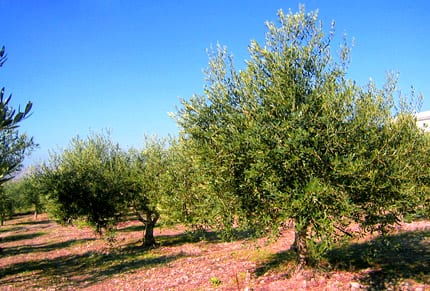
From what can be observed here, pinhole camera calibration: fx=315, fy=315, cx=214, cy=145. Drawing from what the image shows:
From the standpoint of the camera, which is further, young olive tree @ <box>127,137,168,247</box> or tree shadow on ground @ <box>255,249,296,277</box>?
young olive tree @ <box>127,137,168,247</box>

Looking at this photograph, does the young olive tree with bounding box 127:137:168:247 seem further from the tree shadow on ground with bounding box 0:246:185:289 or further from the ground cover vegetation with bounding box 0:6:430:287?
the ground cover vegetation with bounding box 0:6:430:287

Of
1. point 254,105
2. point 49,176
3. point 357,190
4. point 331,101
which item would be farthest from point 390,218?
point 49,176

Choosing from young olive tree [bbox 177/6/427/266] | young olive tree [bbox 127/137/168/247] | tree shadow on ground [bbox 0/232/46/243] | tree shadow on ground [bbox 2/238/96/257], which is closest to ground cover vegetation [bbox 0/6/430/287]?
young olive tree [bbox 177/6/427/266]

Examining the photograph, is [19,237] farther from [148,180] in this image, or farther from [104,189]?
[148,180]

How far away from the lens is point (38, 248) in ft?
122

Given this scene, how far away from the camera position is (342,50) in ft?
40.1

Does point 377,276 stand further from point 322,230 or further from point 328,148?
point 328,148

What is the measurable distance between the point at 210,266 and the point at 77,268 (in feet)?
40.4

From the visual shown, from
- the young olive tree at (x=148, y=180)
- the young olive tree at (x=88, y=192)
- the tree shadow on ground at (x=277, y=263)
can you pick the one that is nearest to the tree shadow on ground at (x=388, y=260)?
the tree shadow on ground at (x=277, y=263)

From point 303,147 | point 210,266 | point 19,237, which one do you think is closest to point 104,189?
point 210,266

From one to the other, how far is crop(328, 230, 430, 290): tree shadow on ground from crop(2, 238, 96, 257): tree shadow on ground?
102ft

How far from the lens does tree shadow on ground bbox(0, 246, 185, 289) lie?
20.9 meters

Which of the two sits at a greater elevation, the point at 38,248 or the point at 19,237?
the point at 19,237

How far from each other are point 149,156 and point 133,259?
898cm
